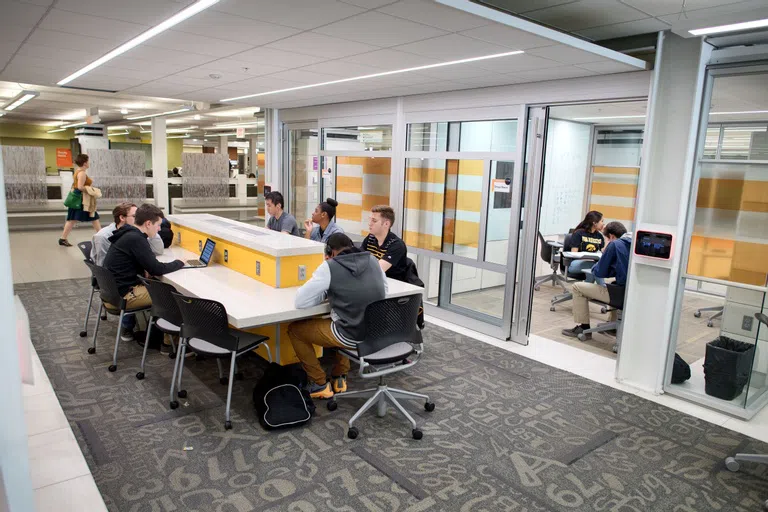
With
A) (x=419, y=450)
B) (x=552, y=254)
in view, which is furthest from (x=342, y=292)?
(x=552, y=254)

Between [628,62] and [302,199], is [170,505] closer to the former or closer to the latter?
[628,62]

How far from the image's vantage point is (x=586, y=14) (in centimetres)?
374

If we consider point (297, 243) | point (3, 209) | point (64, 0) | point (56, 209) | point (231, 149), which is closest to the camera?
point (3, 209)

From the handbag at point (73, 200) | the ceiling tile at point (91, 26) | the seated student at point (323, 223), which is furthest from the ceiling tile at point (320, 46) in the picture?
the handbag at point (73, 200)

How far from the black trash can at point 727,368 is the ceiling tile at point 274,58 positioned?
148 inches

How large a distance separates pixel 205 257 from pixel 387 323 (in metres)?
2.36

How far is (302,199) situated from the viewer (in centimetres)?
841

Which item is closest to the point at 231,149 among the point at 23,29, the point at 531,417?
the point at 23,29

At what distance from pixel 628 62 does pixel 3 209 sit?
402 cm

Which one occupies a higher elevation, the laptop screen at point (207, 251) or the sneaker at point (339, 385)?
the laptop screen at point (207, 251)

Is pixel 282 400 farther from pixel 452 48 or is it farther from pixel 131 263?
pixel 452 48

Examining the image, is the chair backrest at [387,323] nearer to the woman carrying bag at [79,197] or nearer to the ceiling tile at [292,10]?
the ceiling tile at [292,10]

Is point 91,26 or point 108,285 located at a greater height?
point 91,26

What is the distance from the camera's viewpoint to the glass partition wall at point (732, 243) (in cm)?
364
